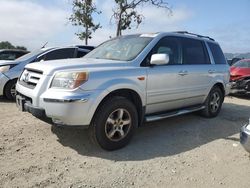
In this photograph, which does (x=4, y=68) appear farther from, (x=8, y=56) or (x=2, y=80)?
(x=8, y=56)

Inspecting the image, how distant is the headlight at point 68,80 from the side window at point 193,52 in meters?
2.49

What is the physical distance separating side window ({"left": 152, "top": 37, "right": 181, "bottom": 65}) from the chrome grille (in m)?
1.99

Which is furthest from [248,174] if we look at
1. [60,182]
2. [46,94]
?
[46,94]

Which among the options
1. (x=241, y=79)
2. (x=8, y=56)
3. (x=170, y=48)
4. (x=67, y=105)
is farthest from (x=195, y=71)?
(x=8, y=56)

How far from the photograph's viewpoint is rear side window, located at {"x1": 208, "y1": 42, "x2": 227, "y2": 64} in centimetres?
719

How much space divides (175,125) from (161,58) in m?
1.86

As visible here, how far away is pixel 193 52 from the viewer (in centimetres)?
652

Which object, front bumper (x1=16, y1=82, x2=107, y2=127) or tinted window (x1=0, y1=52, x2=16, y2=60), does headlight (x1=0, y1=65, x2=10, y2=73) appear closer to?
tinted window (x1=0, y1=52, x2=16, y2=60)

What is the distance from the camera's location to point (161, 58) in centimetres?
506

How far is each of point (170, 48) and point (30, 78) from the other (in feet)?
8.39

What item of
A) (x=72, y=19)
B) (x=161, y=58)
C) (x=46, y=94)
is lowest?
(x=46, y=94)

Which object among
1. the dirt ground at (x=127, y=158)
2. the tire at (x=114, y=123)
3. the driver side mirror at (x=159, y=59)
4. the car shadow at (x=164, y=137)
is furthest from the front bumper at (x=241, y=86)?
the tire at (x=114, y=123)

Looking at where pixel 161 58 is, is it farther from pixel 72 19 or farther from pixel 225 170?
pixel 72 19

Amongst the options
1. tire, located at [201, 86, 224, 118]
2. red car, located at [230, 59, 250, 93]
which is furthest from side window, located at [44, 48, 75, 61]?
red car, located at [230, 59, 250, 93]
